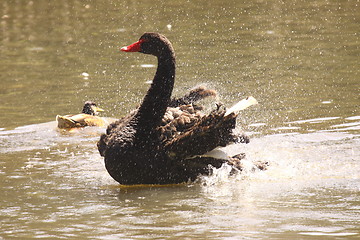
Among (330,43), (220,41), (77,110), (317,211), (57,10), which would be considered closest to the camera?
(317,211)

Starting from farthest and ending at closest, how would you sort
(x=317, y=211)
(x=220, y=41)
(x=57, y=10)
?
(x=57, y=10) → (x=220, y=41) → (x=317, y=211)

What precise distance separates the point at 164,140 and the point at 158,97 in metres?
0.45

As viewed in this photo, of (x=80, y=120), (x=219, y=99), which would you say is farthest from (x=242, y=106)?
(x=80, y=120)

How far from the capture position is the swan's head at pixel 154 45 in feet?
21.9

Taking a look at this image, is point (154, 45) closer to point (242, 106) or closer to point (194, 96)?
point (194, 96)

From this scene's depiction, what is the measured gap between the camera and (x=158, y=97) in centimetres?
654

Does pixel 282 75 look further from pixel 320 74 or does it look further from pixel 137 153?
pixel 137 153

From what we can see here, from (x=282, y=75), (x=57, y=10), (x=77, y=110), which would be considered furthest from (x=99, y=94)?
(x=57, y=10)

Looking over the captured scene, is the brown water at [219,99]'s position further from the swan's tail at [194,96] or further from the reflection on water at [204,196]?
the swan's tail at [194,96]

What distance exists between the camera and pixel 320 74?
1055 cm

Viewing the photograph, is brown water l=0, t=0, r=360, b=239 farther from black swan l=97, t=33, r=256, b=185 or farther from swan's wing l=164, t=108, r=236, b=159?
swan's wing l=164, t=108, r=236, b=159

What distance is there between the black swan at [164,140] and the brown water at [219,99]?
0.46ft

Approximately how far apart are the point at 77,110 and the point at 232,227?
5703mm

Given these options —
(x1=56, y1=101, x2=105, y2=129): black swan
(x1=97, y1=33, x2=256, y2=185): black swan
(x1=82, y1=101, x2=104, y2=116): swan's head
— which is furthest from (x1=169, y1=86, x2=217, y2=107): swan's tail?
(x1=82, y1=101, x2=104, y2=116): swan's head
